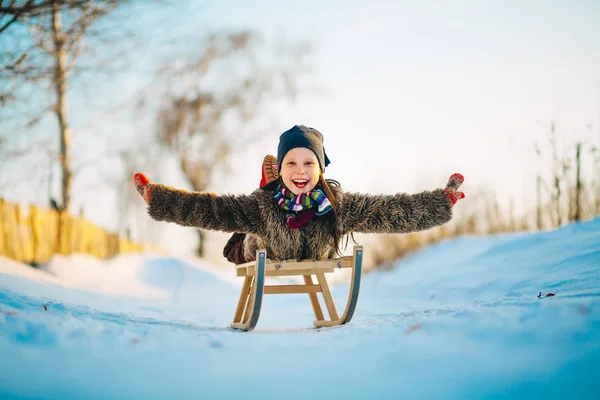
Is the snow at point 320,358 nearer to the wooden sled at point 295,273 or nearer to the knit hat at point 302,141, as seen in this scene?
the wooden sled at point 295,273

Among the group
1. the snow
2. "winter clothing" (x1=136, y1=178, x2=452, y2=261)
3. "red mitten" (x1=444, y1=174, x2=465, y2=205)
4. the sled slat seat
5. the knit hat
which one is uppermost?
the knit hat

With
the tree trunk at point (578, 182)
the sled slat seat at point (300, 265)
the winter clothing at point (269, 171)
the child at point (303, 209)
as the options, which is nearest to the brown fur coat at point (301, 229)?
the child at point (303, 209)

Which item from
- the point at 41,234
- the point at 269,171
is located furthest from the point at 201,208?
the point at 41,234

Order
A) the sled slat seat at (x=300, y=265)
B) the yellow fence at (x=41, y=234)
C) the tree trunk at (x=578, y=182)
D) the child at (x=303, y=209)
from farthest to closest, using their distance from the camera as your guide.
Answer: the yellow fence at (x=41, y=234) → the tree trunk at (x=578, y=182) → the child at (x=303, y=209) → the sled slat seat at (x=300, y=265)

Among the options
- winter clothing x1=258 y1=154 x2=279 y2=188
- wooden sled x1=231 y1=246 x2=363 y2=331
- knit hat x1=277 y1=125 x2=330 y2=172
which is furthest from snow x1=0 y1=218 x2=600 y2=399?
winter clothing x1=258 y1=154 x2=279 y2=188

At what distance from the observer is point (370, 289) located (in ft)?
26.2

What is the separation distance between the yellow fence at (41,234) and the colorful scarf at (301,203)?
529cm

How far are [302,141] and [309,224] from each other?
552 mm

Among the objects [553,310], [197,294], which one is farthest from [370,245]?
[553,310]

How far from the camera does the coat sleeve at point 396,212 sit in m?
3.44

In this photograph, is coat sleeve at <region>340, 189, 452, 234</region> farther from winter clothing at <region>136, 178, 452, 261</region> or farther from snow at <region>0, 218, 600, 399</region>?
snow at <region>0, 218, 600, 399</region>

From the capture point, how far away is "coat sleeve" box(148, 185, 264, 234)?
3.26 meters

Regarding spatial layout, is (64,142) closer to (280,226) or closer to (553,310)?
(280,226)

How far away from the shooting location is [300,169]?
11.1 ft
